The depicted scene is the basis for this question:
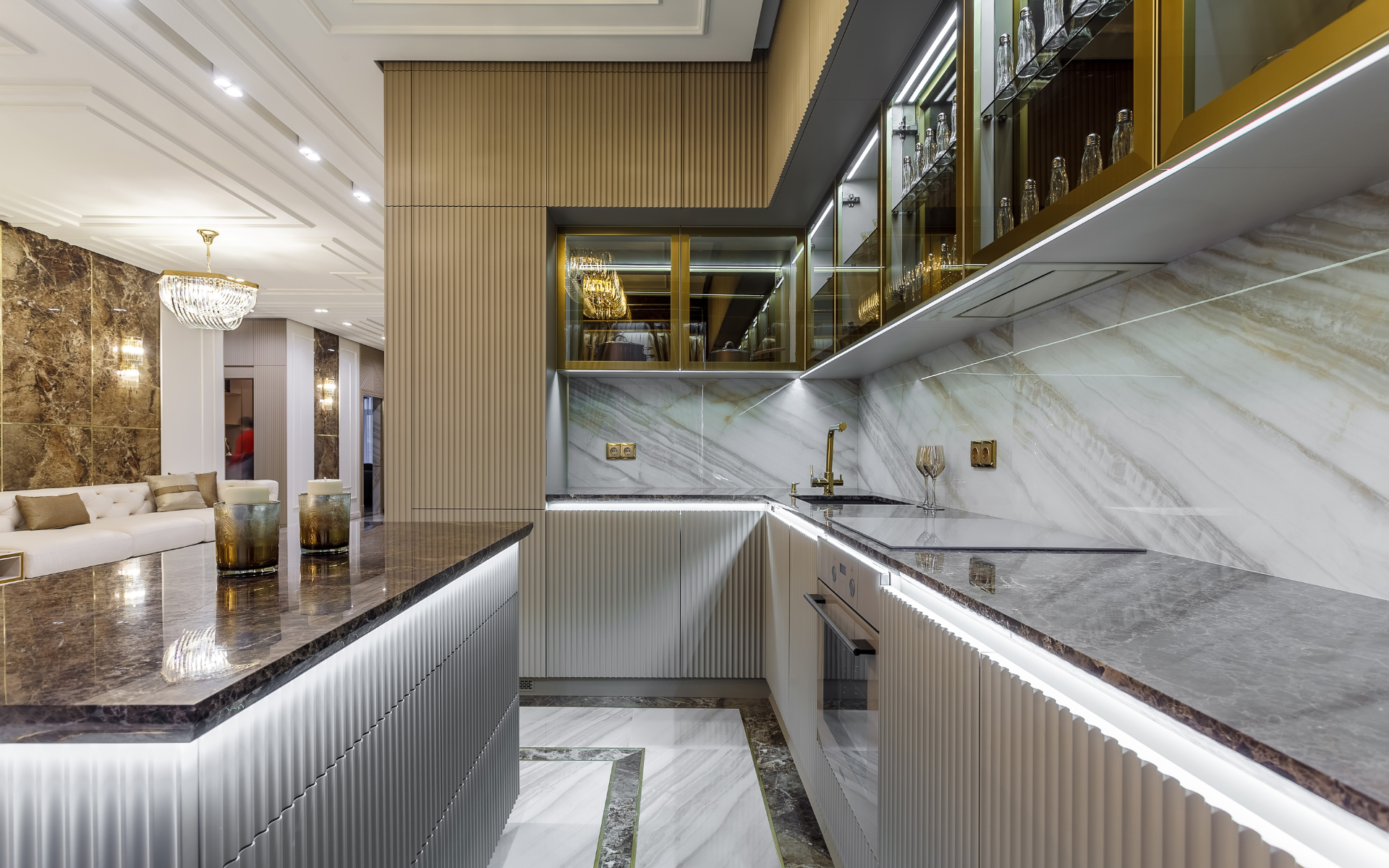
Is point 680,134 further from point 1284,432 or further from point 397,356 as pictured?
point 1284,432

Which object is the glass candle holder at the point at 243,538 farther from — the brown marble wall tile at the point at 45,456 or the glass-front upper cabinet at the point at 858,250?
the brown marble wall tile at the point at 45,456

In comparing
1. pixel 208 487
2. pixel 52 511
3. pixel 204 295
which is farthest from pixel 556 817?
pixel 208 487

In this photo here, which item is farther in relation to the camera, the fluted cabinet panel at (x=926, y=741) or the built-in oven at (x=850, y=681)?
the built-in oven at (x=850, y=681)

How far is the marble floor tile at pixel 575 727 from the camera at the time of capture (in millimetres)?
2658

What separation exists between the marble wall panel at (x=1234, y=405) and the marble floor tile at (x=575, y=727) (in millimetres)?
1816

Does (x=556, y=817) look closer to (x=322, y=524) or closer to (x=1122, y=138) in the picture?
(x=322, y=524)

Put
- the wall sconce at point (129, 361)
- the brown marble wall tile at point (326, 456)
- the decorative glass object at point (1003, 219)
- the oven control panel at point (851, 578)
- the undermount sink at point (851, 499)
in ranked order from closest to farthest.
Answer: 1. the decorative glass object at point (1003, 219)
2. the oven control panel at point (851, 578)
3. the undermount sink at point (851, 499)
4. the wall sconce at point (129, 361)
5. the brown marble wall tile at point (326, 456)

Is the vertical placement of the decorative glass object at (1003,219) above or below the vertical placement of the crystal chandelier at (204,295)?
below

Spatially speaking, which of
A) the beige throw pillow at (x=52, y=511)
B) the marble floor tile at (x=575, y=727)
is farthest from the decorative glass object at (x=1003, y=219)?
the beige throw pillow at (x=52, y=511)

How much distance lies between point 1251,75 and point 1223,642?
63cm

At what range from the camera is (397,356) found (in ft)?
10.2

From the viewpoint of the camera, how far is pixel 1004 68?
53.5 inches

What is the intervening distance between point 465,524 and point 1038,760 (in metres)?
1.60

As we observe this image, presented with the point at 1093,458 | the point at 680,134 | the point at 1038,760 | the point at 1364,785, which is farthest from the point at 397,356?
the point at 1364,785
